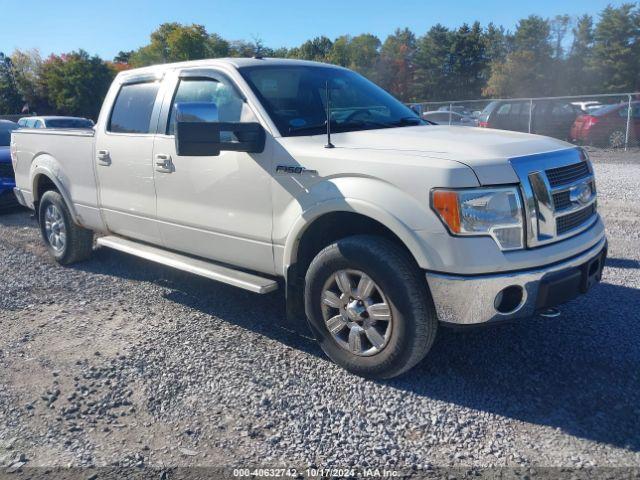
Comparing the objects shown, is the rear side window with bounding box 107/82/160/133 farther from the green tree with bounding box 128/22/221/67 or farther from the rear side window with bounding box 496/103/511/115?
the green tree with bounding box 128/22/221/67

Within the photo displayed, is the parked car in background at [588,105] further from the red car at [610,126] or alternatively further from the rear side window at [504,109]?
the rear side window at [504,109]

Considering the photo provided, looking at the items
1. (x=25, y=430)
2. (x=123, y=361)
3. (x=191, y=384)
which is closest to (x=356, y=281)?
(x=191, y=384)

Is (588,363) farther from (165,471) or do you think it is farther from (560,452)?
(165,471)

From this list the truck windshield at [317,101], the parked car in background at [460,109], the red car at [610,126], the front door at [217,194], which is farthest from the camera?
the parked car in background at [460,109]

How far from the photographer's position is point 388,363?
3500 millimetres

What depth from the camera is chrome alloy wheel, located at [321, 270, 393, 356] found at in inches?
138

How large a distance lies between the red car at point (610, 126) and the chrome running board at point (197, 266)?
16730mm

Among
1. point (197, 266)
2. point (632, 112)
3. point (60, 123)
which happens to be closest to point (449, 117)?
point (632, 112)

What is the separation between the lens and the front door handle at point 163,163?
15.1 ft

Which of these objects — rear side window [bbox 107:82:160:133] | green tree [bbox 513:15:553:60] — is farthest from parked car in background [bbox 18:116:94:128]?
green tree [bbox 513:15:553:60]

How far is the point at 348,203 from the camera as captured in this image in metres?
3.46

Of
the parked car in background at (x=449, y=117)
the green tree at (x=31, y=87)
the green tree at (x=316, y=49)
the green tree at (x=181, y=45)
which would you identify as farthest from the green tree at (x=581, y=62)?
the green tree at (x=31, y=87)

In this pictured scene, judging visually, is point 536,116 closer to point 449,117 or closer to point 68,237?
point 449,117

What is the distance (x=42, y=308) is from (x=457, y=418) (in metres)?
3.79
